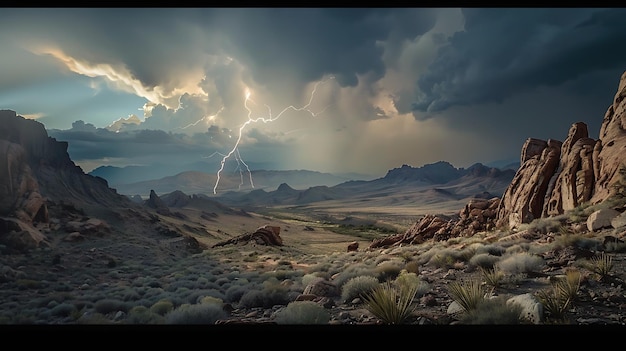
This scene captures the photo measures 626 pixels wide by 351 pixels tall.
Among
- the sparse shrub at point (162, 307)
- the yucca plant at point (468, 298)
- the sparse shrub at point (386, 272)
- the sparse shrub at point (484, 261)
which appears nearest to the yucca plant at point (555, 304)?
the yucca plant at point (468, 298)

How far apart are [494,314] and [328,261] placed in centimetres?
829

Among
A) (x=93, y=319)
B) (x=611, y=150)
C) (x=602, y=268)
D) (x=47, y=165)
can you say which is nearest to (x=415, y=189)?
(x=611, y=150)

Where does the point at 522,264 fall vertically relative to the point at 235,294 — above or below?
above

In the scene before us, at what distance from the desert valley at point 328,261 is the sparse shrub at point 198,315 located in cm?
2

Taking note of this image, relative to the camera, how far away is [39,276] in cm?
977

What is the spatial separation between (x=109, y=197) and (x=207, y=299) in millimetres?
23267

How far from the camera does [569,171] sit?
42.0 ft

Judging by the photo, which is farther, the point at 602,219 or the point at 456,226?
the point at 456,226

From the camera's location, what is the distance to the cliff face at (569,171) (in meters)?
11.1

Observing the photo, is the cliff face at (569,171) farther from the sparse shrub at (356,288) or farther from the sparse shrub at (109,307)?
the sparse shrub at (109,307)

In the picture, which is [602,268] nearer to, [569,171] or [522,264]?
[522,264]

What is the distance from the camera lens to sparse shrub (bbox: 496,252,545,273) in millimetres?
5531
